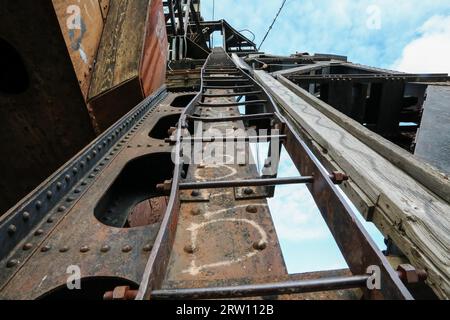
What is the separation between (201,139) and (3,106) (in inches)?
102

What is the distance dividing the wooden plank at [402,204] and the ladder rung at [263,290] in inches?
14.1

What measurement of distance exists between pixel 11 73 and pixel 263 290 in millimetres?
3874

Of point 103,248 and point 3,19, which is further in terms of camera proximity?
point 3,19

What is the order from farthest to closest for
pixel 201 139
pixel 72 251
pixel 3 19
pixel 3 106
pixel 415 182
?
pixel 3 106, pixel 3 19, pixel 201 139, pixel 415 182, pixel 72 251

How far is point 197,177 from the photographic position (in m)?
2.18

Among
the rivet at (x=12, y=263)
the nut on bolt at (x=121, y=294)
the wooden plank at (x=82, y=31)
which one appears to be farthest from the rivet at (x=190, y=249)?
the wooden plank at (x=82, y=31)

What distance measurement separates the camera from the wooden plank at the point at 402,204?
3.74ft

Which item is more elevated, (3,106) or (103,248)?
(3,106)

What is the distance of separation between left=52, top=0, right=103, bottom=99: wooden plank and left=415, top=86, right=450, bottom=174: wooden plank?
359 cm

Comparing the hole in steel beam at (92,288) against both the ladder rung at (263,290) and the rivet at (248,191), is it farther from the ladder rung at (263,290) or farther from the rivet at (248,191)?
the rivet at (248,191)

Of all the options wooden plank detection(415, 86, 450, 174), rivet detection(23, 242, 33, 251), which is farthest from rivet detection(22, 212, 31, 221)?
wooden plank detection(415, 86, 450, 174)
